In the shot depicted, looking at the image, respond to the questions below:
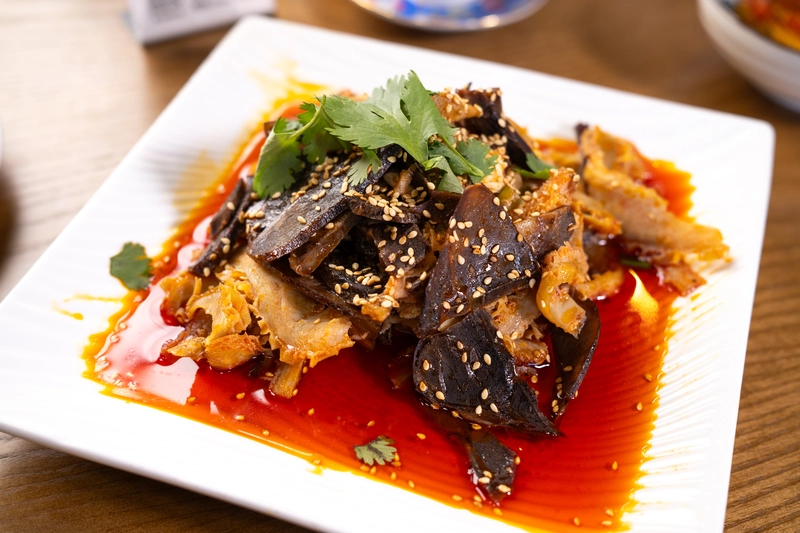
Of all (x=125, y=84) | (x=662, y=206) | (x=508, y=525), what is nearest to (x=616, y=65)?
(x=662, y=206)

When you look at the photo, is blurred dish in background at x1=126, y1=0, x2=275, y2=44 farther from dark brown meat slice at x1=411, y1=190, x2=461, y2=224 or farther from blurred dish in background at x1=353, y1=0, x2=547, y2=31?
dark brown meat slice at x1=411, y1=190, x2=461, y2=224

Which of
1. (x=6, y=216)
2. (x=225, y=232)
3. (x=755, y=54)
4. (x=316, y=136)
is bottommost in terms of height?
(x=6, y=216)

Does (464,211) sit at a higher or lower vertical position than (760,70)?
higher

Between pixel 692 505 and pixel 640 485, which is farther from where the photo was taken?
pixel 640 485

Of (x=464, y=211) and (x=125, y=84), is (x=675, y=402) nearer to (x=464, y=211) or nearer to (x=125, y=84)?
(x=464, y=211)

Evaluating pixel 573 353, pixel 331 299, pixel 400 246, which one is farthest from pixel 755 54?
pixel 331 299

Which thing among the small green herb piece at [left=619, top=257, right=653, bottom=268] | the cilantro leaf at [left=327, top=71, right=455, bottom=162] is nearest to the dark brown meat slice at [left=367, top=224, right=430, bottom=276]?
the cilantro leaf at [left=327, top=71, right=455, bottom=162]

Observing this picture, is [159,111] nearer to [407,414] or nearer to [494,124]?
[494,124]
